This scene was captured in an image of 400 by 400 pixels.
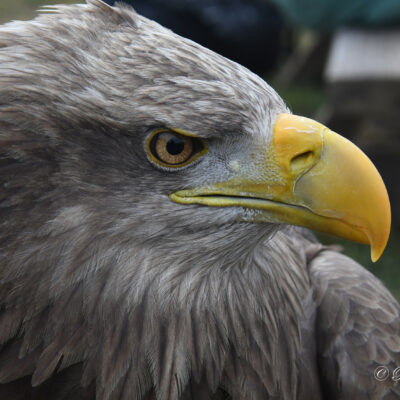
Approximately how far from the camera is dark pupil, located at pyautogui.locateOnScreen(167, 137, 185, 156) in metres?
1.91

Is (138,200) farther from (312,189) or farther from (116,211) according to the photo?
(312,189)

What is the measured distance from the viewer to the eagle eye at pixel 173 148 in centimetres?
191

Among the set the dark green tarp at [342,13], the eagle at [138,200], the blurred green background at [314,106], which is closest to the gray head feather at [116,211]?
the eagle at [138,200]

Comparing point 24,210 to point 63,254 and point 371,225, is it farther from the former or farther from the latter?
point 371,225

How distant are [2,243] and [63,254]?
181 mm

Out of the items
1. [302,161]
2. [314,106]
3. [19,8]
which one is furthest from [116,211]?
[19,8]

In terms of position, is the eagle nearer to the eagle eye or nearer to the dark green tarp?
the eagle eye

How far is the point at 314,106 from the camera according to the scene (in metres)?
7.68

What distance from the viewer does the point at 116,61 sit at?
193cm

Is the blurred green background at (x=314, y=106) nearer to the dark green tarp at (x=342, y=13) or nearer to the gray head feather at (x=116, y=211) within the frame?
the dark green tarp at (x=342, y=13)

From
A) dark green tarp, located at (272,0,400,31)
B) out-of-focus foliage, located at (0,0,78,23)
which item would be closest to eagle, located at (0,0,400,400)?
dark green tarp, located at (272,0,400,31)

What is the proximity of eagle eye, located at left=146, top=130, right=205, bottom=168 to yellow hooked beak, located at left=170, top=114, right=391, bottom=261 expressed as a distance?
104 mm

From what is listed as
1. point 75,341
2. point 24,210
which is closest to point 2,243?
point 24,210

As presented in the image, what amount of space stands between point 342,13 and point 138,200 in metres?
4.48
